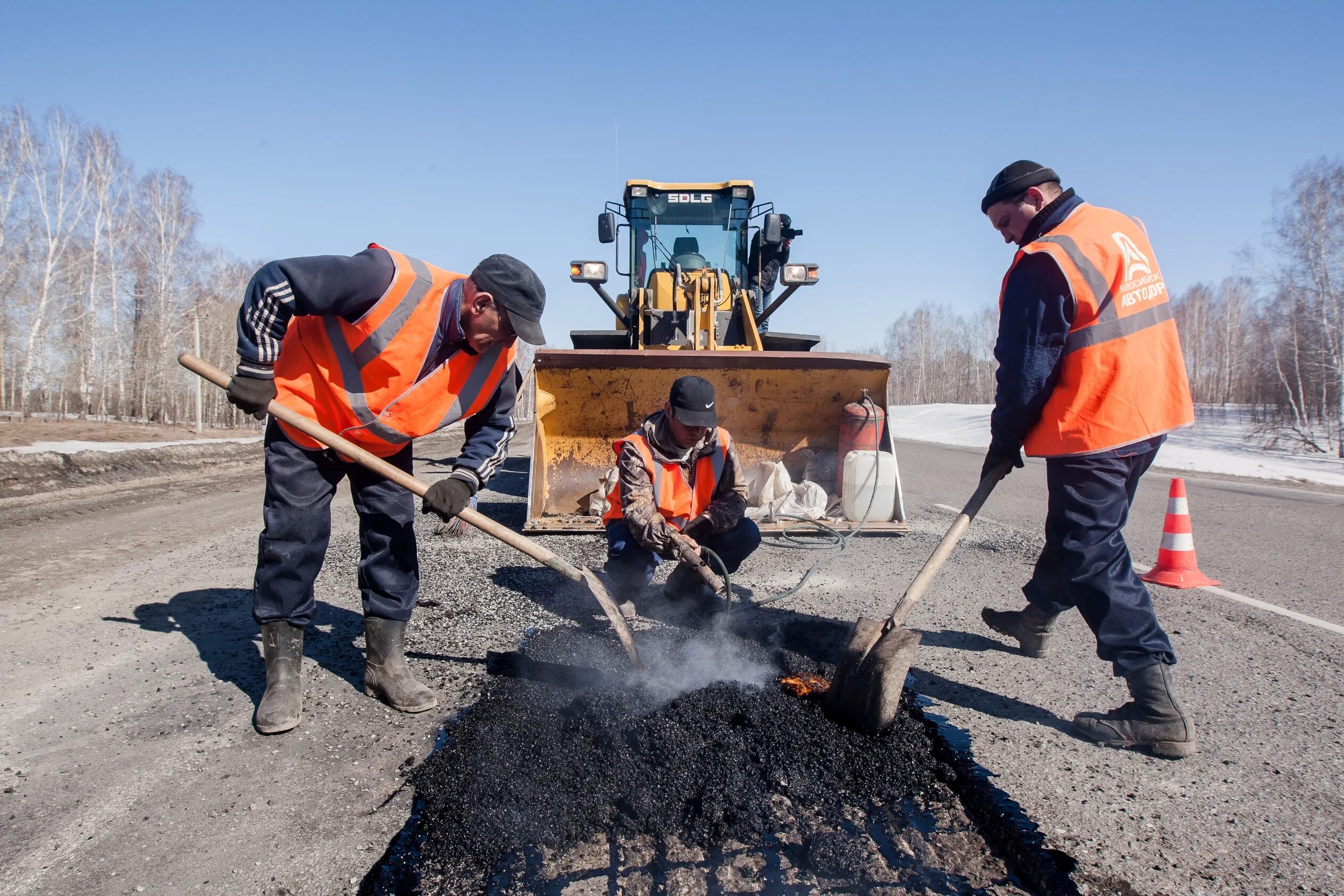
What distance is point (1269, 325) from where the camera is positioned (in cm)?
2512

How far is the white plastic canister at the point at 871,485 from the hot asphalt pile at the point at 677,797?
9.61 feet

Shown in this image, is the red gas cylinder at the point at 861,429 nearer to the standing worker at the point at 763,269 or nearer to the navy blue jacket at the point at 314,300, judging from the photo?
the standing worker at the point at 763,269

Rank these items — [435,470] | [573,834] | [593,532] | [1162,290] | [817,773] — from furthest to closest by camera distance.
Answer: [435,470] → [593,532] → [1162,290] → [817,773] → [573,834]

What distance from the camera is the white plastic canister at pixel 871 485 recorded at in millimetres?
5419

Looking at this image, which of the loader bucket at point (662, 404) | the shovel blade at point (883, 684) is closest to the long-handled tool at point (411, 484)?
the shovel blade at point (883, 684)

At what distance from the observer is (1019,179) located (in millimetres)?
2627

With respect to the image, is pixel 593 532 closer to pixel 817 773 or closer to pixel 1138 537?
pixel 817 773

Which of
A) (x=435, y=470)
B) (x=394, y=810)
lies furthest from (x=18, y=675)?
(x=435, y=470)

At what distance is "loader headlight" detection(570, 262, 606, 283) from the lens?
295 inches


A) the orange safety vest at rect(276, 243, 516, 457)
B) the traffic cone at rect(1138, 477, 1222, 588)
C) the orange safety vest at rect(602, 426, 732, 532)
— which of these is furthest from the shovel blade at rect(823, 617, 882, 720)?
the traffic cone at rect(1138, 477, 1222, 588)

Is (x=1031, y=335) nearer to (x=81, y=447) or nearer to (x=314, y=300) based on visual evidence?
(x=314, y=300)

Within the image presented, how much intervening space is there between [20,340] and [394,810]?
29784mm

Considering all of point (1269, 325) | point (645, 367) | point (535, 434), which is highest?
point (1269, 325)

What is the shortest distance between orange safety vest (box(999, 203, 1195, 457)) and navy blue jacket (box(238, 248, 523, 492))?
6.47 ft
